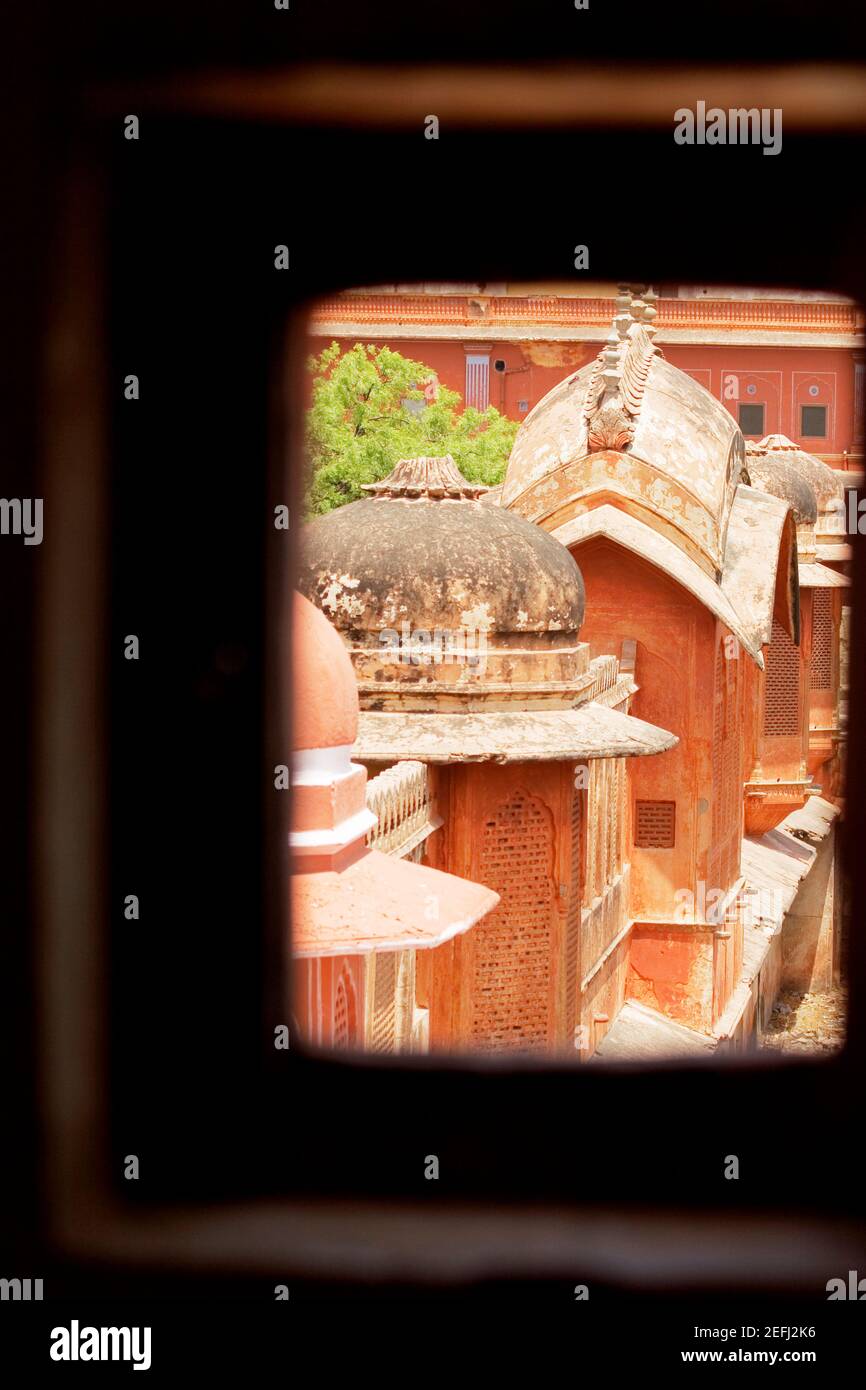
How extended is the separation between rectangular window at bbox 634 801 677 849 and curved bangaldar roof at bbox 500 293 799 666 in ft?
4.28

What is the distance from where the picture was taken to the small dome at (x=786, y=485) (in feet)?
62.5

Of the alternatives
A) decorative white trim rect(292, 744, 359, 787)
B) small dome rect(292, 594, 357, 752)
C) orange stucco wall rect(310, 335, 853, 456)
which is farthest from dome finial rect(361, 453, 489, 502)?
orange stucco wall rect(310, 335, 853, 456)

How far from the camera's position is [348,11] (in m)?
2.35

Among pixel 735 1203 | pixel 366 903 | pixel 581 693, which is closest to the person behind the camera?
pixel 735 1203

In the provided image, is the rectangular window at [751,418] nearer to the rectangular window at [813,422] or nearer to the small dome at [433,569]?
the rectangular window at [813,422]

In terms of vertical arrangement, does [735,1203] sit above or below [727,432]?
below

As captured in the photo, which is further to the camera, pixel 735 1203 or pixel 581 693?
pixel 581 693

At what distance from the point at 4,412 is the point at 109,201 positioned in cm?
33

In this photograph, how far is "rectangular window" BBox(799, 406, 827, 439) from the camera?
2603 centimetres

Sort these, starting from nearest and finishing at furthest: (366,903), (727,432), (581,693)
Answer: (366,903), (581,693), (727,432)

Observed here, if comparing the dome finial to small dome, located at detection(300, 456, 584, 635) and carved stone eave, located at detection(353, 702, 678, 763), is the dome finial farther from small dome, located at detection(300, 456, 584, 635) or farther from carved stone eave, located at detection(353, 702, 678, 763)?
carved stone eave, located at detection(353, 702, 678, 763)
